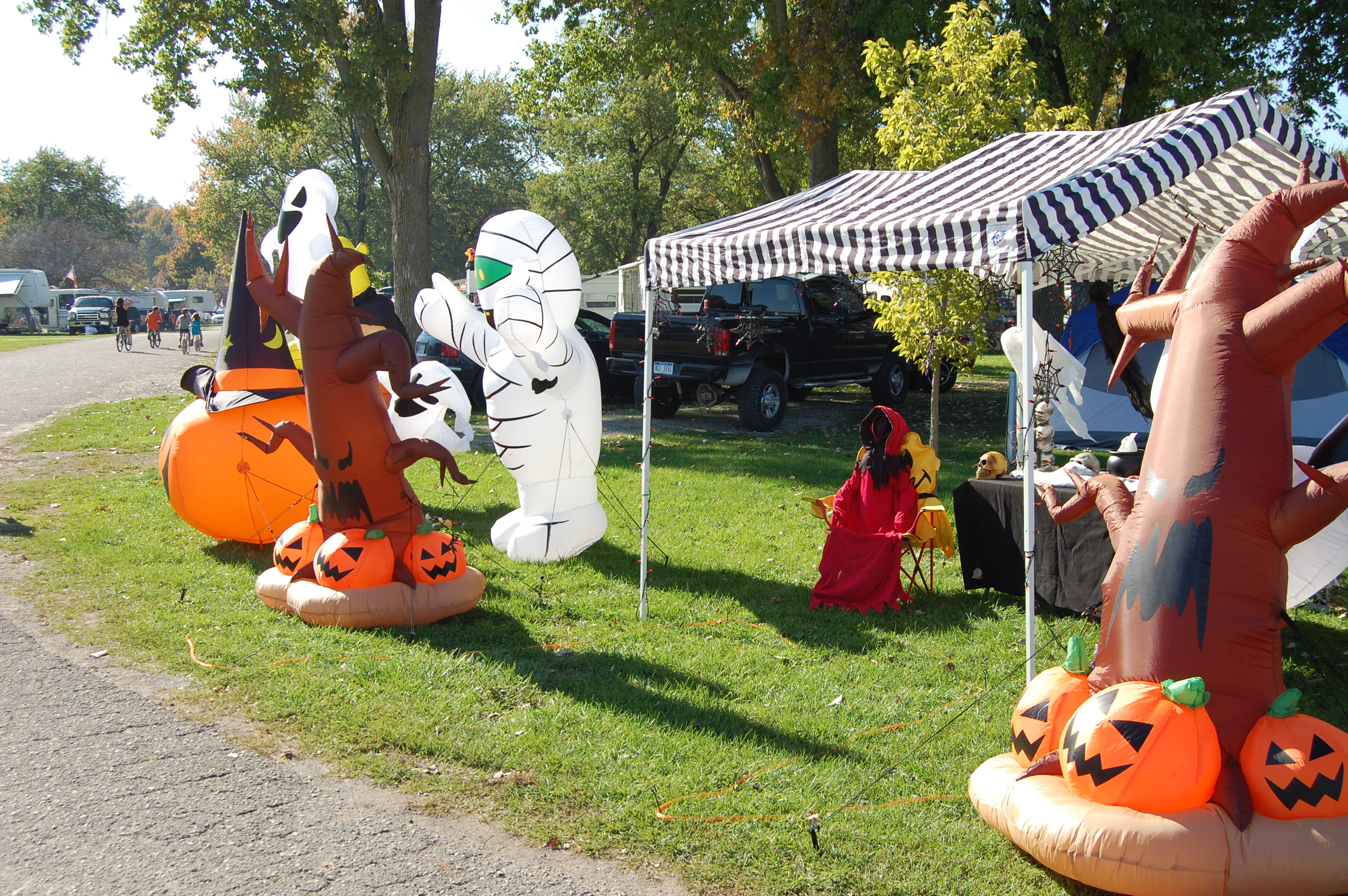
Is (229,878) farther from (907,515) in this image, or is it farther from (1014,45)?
(1014,45)

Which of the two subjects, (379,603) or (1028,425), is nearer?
(1028,425)

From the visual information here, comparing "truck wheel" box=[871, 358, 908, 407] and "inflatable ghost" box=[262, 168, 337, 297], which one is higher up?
"inflatable ghost" box=[262, 168, 337, 297]

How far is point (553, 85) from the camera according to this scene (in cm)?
1947

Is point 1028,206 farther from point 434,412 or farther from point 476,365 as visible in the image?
point 476,365

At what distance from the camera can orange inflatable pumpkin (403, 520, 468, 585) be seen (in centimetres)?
586

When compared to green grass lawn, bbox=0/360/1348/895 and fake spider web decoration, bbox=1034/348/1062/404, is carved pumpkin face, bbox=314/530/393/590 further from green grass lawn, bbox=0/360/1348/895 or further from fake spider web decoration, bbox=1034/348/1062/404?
fake spider web decoration, bbox=1034/348/1062/404

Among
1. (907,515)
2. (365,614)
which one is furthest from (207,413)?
(907,515)

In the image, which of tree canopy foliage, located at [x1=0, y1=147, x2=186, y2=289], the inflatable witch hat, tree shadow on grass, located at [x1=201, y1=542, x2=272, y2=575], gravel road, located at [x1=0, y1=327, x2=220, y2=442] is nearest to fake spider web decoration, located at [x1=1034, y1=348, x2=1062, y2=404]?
the inflatable witch hat

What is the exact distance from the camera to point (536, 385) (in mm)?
6945

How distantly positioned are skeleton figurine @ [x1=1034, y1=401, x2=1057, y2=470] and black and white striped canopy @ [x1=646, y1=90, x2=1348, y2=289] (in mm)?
981

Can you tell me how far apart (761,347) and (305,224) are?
770 centimetres

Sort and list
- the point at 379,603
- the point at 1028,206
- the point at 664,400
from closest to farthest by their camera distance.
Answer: the point at 1028,206 < the point at 379,603 < the point at 664,400

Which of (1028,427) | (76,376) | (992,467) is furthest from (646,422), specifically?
(76,376)

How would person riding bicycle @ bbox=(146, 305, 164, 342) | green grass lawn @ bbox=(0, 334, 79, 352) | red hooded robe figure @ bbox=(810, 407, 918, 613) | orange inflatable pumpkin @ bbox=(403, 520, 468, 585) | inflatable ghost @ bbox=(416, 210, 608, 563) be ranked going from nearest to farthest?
orange inflatable pumpkin @ bbox=(403, 520, 468, 585)
red hooded robe figure @ bbox=(810, 407, 918, 613)
inflatable ghost @ bbox=(416, 210, 608, 563)
green grass lawn @ bbox=(0, 334, 79, 352)
person riding bicycle @ bbox=(146, 305, 164, 342)
